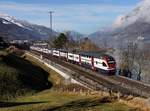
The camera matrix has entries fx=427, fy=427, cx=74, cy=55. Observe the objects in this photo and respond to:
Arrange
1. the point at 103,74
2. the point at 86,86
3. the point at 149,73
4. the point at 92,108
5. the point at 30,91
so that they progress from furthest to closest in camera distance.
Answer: the point at 149,73 → the point at 103,74 → the point at 30,91 → the point at 86,86 → the point at 92,108

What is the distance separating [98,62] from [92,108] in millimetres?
69560

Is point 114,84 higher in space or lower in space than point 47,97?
lower

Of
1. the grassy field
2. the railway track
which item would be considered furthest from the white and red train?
the grassy field

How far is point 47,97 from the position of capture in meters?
56.4

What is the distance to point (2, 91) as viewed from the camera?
2790 inches

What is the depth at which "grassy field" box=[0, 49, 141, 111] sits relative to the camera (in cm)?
3769

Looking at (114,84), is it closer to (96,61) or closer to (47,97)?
(96,61)

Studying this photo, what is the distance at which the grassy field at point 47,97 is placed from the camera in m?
37.7

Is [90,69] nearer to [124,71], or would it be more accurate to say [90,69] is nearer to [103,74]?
[103,74]

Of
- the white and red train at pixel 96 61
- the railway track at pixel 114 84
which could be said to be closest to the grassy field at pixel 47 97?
the railway track at pixel 114 84

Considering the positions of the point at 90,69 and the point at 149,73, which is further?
the point at 149,73

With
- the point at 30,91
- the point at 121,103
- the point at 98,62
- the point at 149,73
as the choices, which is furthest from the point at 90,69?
the point at 121,103

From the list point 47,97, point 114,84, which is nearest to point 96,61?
point 114,84

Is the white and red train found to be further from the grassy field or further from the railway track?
the grassy field
